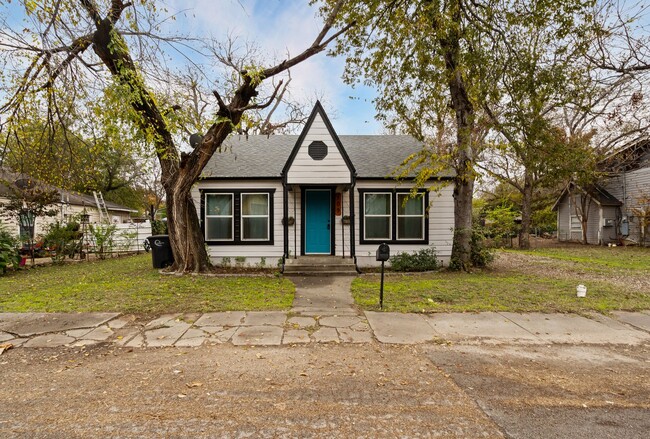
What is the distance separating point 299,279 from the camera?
29.3 ft

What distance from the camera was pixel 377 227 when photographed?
11.0 meters

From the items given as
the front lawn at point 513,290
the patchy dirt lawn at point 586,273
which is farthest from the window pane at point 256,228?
the patchy dirt lawn at point 586,273

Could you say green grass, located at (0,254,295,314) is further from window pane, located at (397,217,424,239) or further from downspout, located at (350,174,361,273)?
window pane, located at (397,217,424,239)

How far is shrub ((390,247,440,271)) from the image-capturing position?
1027cm

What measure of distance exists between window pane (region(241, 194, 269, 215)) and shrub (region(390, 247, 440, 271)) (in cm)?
463

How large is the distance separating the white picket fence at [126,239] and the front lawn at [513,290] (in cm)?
1170

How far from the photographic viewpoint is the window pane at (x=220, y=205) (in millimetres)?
10820

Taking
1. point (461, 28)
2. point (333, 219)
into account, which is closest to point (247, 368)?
point (333, 219)

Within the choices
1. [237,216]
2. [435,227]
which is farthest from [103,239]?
[435,227]

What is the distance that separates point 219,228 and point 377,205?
5.45 metres

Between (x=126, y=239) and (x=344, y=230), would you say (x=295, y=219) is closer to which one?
(x=344, y=230)

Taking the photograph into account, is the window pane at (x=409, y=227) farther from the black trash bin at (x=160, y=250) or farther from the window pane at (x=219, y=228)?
the black trash bin at (x=160, y=250)

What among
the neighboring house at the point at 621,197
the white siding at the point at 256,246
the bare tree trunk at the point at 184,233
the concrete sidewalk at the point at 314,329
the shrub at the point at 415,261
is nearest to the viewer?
the concrete sidewalk at the point at 314,329

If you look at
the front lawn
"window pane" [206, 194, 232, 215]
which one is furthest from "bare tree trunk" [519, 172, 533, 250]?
"window pane" [206, 194, 232, 215]
